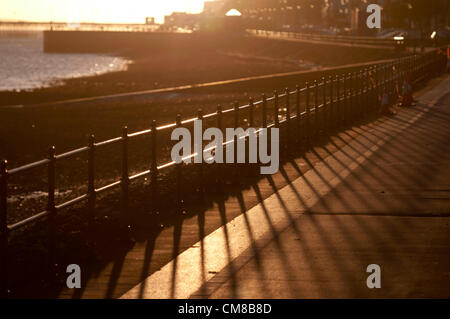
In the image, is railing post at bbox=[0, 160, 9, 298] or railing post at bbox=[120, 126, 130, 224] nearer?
railing post at bbox=[0, 160, 9, 298]

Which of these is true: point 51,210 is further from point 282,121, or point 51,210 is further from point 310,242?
point 282,121

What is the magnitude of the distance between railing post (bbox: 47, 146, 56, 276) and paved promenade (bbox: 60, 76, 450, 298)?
413mm

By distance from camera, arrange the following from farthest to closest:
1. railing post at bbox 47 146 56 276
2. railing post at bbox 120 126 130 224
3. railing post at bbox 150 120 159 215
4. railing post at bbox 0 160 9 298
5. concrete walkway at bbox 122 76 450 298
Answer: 1. railing post at bbox 150 120 159 215
2. railing post at bbox 120 126 130 224
3. railing post at bbox 47 146 56 276
4. concrete walkway at bbox 122 76 450 298
5. railing post at bbox 0 160 9 298

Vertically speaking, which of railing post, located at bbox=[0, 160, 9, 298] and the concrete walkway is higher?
railing post, located at bbox=[0, 160, 9, 298]

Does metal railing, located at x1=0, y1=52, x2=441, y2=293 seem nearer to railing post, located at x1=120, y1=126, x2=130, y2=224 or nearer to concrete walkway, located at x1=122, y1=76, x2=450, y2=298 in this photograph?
railing post, located at x1=120, y1=126, x2=130, y2=224

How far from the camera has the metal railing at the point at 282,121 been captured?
27.7 ft

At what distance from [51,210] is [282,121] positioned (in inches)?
389

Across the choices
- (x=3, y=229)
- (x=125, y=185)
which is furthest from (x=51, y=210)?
(x=125, y=185)

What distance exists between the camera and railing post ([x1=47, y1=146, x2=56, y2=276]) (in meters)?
8.63

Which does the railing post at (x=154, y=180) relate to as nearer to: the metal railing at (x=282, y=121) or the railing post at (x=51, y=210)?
the metal railing at (x=282, y=121)

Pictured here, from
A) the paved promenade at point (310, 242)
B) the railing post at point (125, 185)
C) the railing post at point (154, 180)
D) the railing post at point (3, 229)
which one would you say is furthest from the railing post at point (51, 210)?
the railing post at point (154, 180)

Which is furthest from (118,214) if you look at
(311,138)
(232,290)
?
(311,138)

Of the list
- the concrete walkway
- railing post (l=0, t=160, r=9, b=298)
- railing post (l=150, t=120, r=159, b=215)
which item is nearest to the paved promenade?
the concrete walkway

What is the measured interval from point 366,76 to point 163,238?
18577mm
